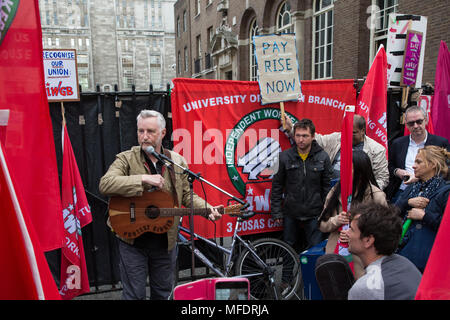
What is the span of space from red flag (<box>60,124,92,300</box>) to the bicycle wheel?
70.7 inches

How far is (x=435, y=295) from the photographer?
113 centimetres

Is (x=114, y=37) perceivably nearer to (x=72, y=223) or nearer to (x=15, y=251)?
(x=72, y=223)

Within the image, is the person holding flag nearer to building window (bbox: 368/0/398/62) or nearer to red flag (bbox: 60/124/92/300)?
red flag (bbox: 60/124/92/300)

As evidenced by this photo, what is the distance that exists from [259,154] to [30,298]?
3296 millimetres

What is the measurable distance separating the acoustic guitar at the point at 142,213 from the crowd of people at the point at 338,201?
0.08 meters

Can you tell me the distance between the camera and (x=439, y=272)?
114 cm

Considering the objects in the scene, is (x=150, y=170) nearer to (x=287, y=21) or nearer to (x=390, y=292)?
(x=390, y=292)

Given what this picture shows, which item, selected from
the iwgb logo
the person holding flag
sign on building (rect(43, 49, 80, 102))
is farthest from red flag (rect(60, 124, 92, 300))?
the person holding flag

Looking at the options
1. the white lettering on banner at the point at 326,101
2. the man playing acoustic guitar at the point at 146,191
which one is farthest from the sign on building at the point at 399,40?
the man playing acoustic guitar at the point at 146,191

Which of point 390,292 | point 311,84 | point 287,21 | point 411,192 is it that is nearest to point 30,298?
point 390,292

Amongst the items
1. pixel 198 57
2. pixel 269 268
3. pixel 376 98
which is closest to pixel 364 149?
pixel 376 98

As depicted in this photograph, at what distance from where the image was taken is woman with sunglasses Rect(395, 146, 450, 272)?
104 inches
